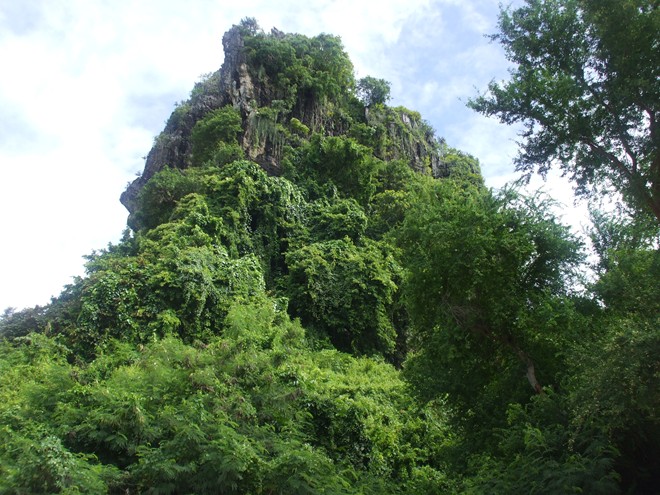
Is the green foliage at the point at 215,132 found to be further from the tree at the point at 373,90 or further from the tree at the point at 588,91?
the tree at the point at 588,91

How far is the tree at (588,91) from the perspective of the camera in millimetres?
8445

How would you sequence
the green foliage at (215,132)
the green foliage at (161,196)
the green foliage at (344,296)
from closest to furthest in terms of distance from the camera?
the green foliage at (344,296), the green foliage at (161,196), the green foliage at (215,132)

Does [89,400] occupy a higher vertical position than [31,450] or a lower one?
higher

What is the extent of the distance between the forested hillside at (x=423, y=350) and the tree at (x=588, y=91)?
4 centimetres

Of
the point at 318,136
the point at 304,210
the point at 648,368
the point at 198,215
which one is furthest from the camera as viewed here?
the point at 318,136

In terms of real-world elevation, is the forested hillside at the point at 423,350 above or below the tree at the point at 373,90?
below

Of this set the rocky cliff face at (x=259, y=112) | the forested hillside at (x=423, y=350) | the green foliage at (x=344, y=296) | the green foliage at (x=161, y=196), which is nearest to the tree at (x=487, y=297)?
the forested hillside at (x=423, y=350)

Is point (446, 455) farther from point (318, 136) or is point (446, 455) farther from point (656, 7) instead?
point (318, 136)

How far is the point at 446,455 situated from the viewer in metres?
10.4

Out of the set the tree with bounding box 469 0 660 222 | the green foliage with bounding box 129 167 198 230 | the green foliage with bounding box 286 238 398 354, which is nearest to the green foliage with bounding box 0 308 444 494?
the green foliage with bounding box 286 238 398 354

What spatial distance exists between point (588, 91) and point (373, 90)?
27.0 m

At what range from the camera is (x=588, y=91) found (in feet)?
30.3

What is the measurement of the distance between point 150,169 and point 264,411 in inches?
965

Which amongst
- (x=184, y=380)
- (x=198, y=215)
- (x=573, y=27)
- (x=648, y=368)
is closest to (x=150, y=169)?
(x=198, y=215)
